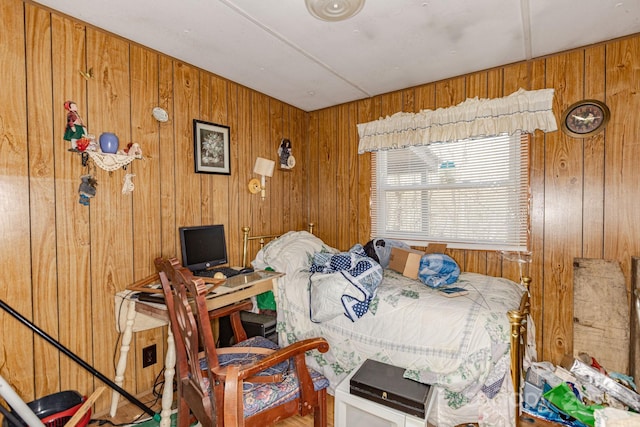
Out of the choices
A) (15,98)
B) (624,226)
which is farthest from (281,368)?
(624,226)

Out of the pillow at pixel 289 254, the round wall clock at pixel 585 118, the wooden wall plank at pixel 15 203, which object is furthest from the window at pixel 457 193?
the wooden wall plank at pixel 15 203

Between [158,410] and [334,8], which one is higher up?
[334,8]

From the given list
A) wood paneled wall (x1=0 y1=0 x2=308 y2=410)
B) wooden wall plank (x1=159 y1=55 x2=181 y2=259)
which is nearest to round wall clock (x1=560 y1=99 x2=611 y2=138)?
wood paneled wall (x1=0 y1=0 x2=308 y2=410)

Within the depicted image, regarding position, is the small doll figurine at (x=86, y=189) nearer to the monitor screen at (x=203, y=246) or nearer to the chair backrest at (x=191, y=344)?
the monitor screen at (x=203, y=246)

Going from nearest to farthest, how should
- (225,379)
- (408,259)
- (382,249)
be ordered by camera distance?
(225,379) → (408,259) → (382,249)

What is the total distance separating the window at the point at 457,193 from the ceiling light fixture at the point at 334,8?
1.54 meters

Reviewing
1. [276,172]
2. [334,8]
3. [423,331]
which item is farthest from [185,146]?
[423,331]

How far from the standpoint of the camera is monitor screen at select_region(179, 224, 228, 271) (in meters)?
2.36

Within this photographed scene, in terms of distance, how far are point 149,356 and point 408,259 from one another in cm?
209

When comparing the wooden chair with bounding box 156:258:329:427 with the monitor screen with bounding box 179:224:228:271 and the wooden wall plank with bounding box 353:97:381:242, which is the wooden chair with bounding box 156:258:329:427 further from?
the wooden wall plank with bounding box 353:97:381:242

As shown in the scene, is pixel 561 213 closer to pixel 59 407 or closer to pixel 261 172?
pixel 261 172

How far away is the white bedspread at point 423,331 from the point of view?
1728mm

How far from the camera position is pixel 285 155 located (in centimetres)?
344

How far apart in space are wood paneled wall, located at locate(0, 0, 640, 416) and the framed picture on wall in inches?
2.4
